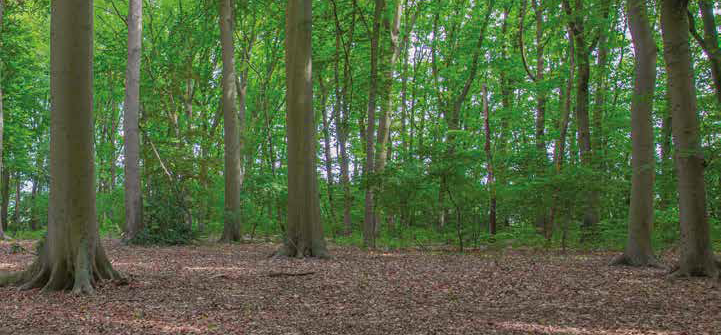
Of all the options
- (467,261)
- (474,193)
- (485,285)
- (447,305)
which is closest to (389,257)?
(467,261)

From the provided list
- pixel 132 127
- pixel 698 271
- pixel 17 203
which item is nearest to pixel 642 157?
A: pixel 698 271

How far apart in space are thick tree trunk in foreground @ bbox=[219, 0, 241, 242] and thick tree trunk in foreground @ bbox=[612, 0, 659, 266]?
10.0 meters

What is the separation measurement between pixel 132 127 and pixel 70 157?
788 centimetres

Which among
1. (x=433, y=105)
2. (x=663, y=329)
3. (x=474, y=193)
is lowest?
(x=663, y=329)

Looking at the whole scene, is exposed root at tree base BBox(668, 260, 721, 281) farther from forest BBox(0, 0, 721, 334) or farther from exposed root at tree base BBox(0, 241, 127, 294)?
exposed root at tree base BBox(0, 241, 127, 294)

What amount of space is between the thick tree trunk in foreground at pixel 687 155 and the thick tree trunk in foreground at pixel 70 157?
8108 millimetres

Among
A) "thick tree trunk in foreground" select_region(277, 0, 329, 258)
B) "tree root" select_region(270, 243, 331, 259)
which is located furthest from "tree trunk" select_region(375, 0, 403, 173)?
"tree root" select_region(270, 243, 331, 259)

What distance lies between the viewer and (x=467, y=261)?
10102 mm

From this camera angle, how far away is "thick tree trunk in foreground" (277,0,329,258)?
396 inches

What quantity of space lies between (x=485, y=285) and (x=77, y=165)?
551 centimetres

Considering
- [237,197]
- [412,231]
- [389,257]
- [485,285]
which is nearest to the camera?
[485,285]

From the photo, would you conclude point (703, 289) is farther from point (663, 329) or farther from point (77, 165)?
point (77, 165)

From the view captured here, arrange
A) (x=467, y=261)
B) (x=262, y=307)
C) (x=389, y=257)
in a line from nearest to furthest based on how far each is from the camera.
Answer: (x=262, y=307) → (x=467, y=261) → (x=389, y=257)

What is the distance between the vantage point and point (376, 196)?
41.4ft
